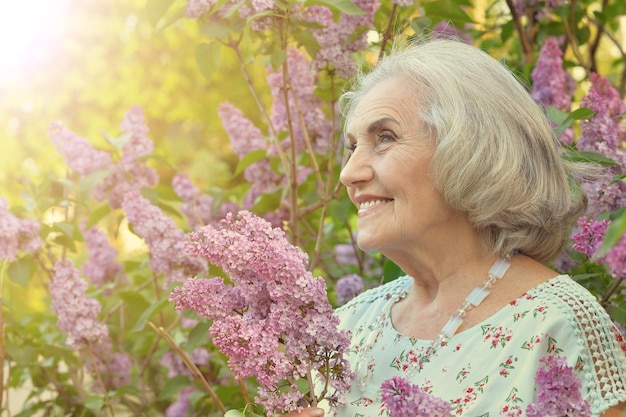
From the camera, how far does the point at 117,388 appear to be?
11.1 feet

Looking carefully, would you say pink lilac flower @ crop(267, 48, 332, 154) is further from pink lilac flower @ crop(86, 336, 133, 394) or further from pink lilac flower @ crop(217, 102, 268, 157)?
pink lilac flower @ crop(86, 336, 133, 394)

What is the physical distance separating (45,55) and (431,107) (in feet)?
38.8

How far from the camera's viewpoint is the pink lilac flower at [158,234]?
2.69 meters

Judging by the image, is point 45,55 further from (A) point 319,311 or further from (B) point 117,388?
(A) point 319,311

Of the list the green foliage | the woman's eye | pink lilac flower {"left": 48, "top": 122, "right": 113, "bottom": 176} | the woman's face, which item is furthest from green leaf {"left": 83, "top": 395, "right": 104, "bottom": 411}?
the woman's eye

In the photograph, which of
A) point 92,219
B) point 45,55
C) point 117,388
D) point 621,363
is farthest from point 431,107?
point 45,55

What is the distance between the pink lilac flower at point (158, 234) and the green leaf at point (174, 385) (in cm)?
57

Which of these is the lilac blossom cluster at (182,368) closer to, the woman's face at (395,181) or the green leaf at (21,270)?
the green leaf at (21,270)

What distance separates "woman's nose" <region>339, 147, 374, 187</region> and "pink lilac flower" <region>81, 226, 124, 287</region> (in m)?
1.59

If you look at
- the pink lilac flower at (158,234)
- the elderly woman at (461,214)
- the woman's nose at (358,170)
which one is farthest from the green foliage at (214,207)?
the woman's nose at (358,170)

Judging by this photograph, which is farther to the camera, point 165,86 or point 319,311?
point 165,86

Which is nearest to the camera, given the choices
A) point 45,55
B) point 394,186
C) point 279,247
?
point 279,247

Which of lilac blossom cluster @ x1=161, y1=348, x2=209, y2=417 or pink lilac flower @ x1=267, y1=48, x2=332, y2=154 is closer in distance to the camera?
pink lilac flower @ x1=267, y1=48, x2=332, y2=154

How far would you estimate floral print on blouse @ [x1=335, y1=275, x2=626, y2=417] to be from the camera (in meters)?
1.66
